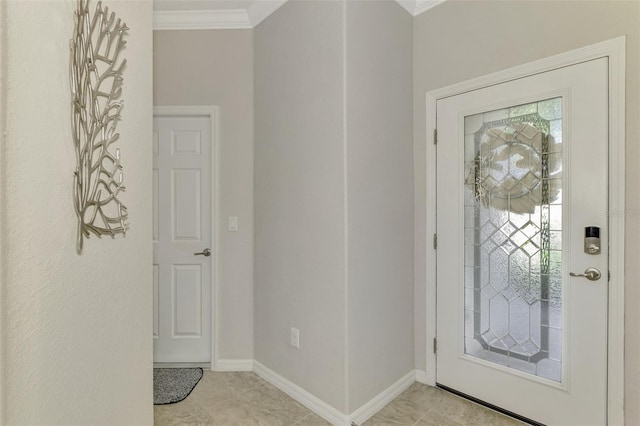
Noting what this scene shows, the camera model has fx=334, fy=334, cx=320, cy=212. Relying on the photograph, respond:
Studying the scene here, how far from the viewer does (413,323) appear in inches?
92.9

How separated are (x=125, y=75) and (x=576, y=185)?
81.9 inches

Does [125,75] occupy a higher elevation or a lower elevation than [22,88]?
higher

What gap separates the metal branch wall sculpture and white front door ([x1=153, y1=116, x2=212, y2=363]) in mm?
1513

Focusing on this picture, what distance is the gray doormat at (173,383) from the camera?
2143 millimetres

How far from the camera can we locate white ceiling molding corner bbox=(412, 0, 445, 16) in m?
2.23

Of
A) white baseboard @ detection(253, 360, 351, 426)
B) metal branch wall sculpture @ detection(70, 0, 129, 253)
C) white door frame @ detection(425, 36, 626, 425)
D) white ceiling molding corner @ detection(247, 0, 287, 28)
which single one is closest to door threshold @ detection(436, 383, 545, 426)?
white door frame @ detection(425, 36, 626, 425)

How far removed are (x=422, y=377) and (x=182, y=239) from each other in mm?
2025

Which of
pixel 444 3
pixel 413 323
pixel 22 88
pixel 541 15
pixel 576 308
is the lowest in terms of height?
pixel 413 323

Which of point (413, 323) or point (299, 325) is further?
point (413, 323)

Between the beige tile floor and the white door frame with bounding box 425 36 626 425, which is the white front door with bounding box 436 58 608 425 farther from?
the beige tile floor

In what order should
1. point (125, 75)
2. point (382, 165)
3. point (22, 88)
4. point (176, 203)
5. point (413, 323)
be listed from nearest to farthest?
point (22, 88)
point (125, 75)
point (382, 165)
point (413, 323)
point (176, 203)

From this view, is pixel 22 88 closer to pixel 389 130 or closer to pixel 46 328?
pixel 46 328

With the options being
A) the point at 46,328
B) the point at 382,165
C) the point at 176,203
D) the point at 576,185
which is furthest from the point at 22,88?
the point at 576,185

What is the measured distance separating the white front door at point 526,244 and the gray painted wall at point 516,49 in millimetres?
100
